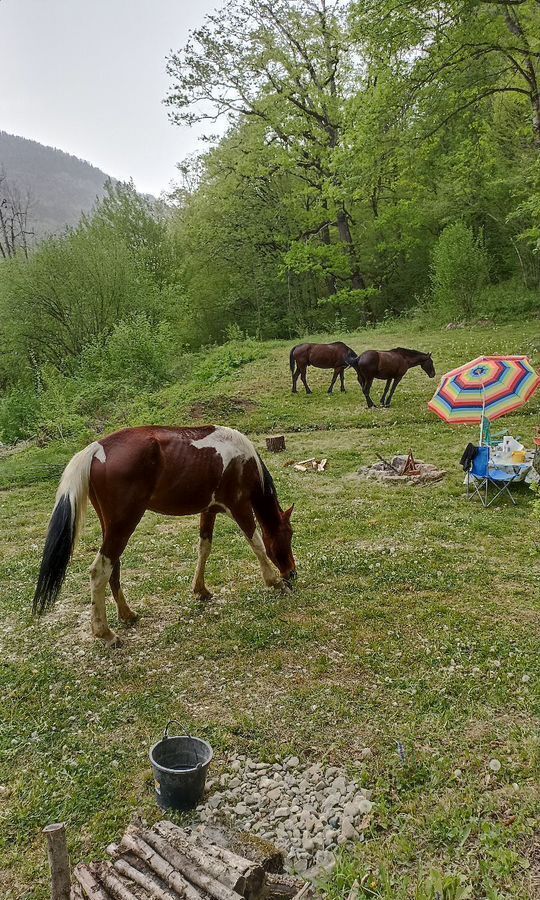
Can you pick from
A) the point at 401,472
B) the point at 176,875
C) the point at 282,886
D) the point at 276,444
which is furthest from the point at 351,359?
the point at 176,875

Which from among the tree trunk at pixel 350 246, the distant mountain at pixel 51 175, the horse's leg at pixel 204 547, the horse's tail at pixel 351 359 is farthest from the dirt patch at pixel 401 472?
the distant mountain at pixel 51 175

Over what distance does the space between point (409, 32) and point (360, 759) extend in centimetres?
1481

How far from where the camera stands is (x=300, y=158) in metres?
27.5

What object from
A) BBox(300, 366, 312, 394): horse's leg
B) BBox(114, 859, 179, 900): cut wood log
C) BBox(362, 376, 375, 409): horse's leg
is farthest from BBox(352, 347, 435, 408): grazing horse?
BBox(114, 859, 179, 900): cut wood log

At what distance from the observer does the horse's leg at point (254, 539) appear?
590 cm

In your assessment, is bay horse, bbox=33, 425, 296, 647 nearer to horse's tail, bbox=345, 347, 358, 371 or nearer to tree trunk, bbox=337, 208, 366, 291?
horse's tail, bbox=345, 347, 358, 371

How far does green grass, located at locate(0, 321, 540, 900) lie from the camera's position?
3.03 metres

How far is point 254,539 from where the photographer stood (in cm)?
598

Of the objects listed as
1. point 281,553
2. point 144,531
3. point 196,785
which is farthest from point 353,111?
point 196,785

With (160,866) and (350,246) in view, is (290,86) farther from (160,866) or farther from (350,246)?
(160,866)

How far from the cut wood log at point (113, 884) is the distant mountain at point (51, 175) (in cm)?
11869

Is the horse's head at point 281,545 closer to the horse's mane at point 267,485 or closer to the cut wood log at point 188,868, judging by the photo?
the horse's mane at point 267,485

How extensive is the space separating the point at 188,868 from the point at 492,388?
741 cm

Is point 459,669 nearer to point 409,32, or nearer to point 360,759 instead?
point 360,759
